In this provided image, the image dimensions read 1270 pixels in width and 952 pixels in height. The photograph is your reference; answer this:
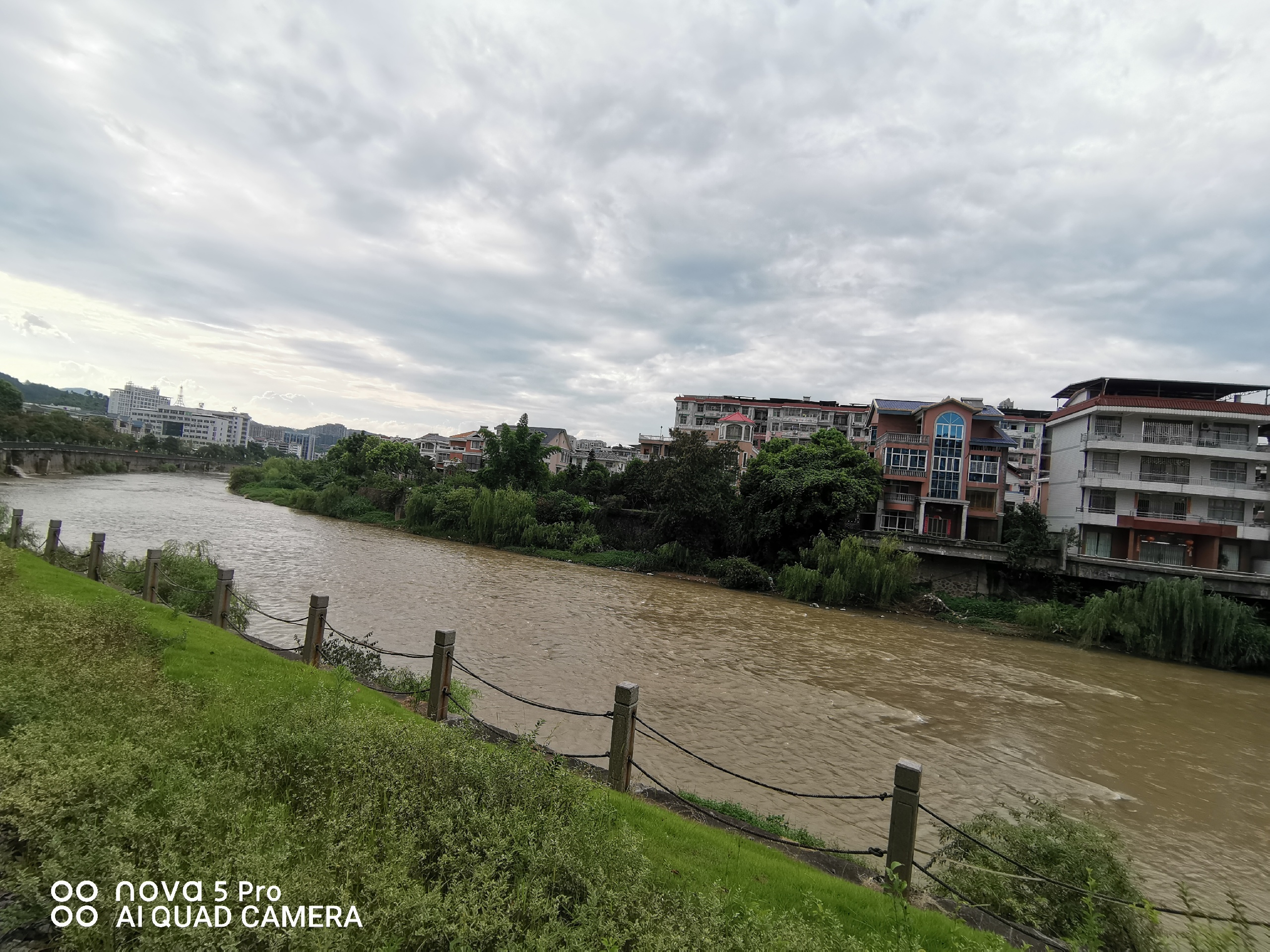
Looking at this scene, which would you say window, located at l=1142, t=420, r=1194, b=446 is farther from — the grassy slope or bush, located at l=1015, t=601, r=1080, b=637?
the grassy slope

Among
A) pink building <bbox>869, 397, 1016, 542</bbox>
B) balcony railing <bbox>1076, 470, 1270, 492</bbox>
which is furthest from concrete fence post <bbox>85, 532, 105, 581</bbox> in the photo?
balcony railing <bbox>1076, 470, 1270, 492</bbox>

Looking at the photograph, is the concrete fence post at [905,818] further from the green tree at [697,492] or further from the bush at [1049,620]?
the green tree at [697,492]

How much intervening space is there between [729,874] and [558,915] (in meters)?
2.03

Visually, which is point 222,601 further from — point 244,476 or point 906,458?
point 244,476

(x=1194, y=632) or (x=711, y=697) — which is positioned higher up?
(x=1194, y=632)

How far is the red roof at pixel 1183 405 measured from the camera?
2909cm

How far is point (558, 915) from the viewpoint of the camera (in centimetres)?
319

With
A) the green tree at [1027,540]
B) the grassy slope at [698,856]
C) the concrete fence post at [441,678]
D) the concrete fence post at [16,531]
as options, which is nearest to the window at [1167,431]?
the green tree at [1027,540]

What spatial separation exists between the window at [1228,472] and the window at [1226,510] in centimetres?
100

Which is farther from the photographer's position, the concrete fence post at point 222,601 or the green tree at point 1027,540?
the green tree at point 1027,540

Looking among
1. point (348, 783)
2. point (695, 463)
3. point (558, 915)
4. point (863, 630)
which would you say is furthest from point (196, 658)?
point (695, 463)

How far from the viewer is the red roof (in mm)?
29094

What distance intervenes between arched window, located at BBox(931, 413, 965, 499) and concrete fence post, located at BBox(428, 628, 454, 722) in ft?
122

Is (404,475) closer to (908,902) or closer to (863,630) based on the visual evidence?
A: (863,630)
